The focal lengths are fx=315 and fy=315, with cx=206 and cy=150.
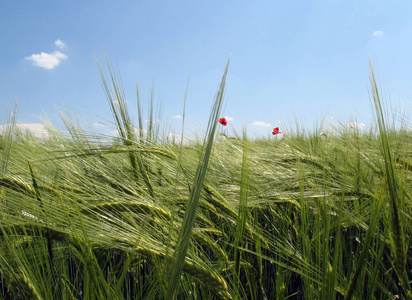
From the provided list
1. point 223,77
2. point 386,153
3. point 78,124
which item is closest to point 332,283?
point 386,153

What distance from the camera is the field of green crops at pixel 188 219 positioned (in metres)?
0.51

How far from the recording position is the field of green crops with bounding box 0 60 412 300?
19.9 inches

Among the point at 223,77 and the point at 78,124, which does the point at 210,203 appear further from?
the point at 78,124

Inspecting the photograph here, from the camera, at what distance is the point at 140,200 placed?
0.70 metres

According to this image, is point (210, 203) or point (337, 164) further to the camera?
point (337, 164)

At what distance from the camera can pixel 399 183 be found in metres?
0.72

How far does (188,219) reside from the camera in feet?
1.23

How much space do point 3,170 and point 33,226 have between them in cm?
39

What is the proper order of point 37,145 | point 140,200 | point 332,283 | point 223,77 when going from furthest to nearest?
1. point 37,145
2. point 140,200
3. point 332,283
4. point 223,77

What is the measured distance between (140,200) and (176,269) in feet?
1.10

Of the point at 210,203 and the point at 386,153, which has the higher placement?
the point at 386,153

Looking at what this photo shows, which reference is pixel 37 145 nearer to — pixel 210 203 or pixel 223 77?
pixel 210 203

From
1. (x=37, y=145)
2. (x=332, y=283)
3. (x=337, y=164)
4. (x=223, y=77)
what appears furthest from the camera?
(x=37, y=145)

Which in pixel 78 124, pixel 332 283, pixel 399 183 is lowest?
pixel 332 283
